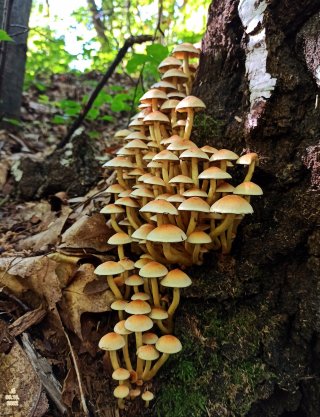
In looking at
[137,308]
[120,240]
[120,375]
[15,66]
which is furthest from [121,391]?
[15,66]

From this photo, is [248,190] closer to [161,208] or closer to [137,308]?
[161,208]

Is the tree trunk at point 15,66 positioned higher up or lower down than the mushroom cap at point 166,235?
higher up

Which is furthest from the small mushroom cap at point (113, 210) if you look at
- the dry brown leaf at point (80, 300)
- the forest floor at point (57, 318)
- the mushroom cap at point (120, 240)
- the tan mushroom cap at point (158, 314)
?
the tan mushroom cap at point (158, 314)

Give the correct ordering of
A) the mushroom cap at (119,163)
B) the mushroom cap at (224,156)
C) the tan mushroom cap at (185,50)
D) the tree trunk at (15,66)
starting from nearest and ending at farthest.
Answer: the mushroom cap at (224,156) < the mushroom cap at (119,163) < the tan mushroom cap at (185,50) < the tree trunk at (15,66)

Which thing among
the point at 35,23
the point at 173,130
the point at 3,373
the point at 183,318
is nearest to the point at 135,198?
the point at 173,130

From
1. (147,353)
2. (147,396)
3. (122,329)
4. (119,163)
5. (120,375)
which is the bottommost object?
(147,396)

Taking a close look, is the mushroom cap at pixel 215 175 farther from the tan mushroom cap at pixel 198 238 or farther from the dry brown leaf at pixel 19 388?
the dry brown leaf at pixel 19 388

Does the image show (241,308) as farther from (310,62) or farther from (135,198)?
(310,62)
